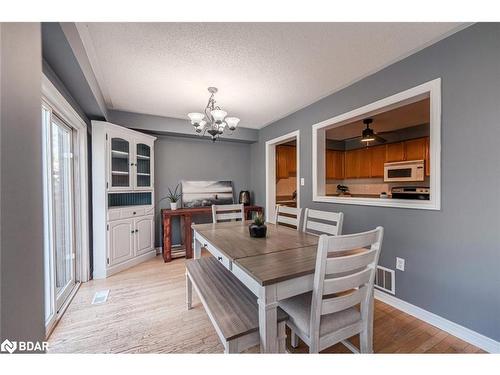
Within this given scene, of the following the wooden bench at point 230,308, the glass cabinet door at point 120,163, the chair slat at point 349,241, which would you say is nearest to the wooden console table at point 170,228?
the glass cabinet door at point 120,163

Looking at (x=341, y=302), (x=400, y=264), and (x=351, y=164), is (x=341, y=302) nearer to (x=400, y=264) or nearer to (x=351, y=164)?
(x=400, y=264)

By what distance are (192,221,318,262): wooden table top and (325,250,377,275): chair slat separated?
1.39 feet

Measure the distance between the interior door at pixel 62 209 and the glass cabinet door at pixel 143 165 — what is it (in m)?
0.85

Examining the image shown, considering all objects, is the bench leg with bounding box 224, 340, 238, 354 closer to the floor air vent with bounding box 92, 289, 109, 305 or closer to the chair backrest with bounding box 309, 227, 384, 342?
the chair backrest with bounding box 309, 227, 384, 342

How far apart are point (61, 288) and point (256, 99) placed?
9.88ft

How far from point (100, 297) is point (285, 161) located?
3766mm

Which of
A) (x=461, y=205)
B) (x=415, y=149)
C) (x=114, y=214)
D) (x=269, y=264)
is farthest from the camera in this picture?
(x=415, y=149)

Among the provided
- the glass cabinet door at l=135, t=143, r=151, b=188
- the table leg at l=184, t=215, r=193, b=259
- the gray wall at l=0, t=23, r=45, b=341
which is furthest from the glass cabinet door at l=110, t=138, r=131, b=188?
the gray wall at l=0, t=23, r=45, b=341

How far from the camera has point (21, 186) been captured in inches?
27.3

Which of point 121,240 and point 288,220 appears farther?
point 121,240

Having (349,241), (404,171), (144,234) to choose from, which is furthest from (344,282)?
(404,171)

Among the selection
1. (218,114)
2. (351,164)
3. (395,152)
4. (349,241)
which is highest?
(218,114)

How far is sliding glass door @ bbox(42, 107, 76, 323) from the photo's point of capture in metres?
1.69
